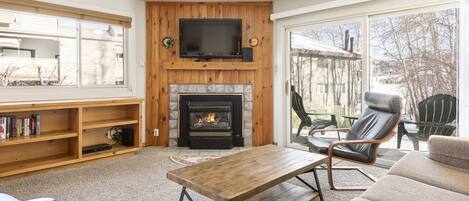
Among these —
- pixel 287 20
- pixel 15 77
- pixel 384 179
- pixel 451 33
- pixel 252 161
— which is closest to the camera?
pixel 384 179

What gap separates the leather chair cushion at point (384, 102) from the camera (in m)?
2.86

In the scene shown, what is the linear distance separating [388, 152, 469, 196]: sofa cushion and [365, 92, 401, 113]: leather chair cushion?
755 millimetres

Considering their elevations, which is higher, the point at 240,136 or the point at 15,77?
the point at 15,77

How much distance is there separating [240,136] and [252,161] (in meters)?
2.29

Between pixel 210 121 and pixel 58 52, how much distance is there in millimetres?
2328

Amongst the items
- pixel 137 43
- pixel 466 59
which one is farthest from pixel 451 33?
pixel 137 43

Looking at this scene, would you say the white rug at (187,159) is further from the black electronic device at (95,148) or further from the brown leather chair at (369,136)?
the brown leather chair at (369,136)

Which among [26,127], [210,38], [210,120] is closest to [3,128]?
[26,127]

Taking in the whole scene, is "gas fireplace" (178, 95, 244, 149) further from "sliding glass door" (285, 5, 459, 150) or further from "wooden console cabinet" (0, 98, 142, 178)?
"sliding glass door" (285, 5, 459, 150)

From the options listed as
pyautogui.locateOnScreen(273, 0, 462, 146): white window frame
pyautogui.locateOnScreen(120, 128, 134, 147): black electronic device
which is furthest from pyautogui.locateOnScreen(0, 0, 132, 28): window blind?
pyautogui.locateOnScreen(273, 0, 462, 146): white window frame

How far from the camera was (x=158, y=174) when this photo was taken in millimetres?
3268

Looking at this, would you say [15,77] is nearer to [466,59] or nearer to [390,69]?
[390,69]

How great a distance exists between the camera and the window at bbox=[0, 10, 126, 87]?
334cm

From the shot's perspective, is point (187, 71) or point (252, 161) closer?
point (252, 161)
